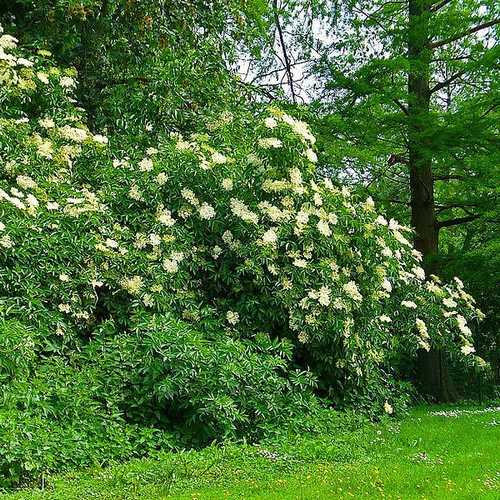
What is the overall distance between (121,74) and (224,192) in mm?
2911

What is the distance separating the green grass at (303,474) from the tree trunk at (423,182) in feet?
17.4

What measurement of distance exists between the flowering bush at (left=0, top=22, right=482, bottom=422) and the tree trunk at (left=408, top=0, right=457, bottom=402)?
3203mm

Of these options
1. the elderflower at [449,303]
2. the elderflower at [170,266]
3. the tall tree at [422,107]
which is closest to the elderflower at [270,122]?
the elderflower at [170,266]

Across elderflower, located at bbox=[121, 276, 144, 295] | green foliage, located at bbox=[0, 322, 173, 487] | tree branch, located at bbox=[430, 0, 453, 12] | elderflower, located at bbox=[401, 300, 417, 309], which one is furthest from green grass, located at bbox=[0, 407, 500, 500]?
tree branch, located at bbox=[430, 0, 453, 12]

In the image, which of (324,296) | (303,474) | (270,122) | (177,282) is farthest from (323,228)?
(303,474)

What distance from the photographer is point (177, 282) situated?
706 centimetres

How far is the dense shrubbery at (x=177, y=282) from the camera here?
5789 mm

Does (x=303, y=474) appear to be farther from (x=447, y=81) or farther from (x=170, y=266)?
(x=447, y=81)

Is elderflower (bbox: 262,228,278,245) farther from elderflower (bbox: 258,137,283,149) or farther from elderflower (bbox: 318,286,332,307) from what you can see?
elderflower (bbox: 258,137,283,149)

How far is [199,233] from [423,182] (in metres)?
5.78

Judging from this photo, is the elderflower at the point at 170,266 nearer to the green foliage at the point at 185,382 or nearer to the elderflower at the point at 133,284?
the elderflower at the point at 133,284

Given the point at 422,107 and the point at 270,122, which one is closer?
the point at 270,122

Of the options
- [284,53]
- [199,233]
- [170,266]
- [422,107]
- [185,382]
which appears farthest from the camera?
[284,53]

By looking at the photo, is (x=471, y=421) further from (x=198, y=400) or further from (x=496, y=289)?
(x=496, y=289)
